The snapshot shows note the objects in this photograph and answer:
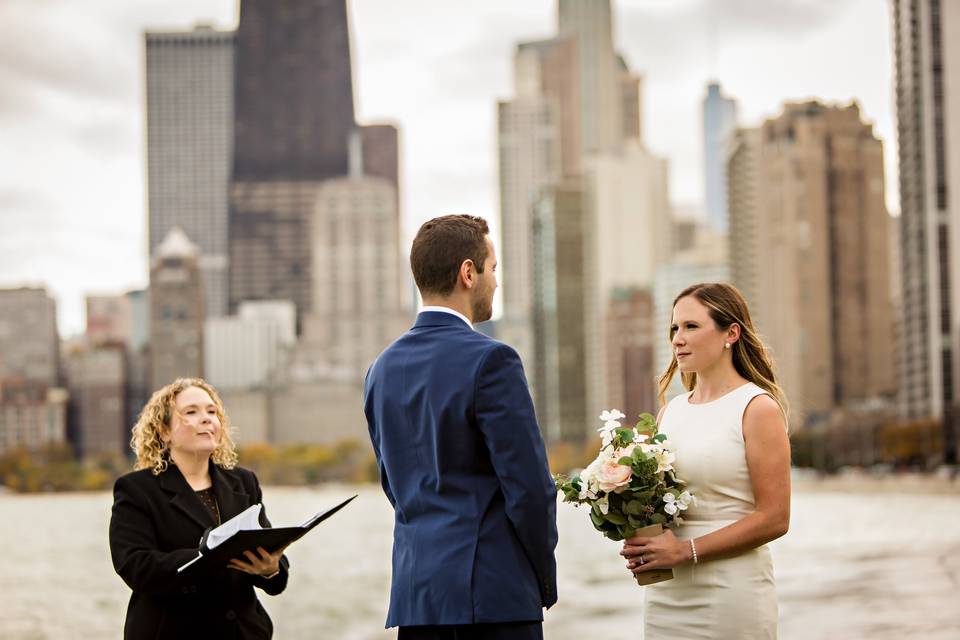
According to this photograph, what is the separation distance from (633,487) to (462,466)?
0.73 metres

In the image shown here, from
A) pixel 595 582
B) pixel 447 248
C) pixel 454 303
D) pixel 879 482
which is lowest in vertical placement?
pixel 879 482

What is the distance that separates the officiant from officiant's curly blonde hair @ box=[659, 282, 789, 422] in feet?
6.14

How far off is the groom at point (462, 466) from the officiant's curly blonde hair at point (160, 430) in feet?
5.23

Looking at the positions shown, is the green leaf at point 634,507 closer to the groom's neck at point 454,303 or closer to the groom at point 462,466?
the groom at point 462,466

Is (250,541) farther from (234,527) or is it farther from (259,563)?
(259,563)

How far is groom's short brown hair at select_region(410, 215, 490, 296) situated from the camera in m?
4.30

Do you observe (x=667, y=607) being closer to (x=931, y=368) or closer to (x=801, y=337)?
(x=931, y=368)

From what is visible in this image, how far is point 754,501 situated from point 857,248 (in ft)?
524

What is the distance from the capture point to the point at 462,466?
4.18 metres

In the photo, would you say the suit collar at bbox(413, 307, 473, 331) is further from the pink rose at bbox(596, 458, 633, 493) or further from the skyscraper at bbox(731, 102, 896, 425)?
the skyscraper at bbox(731, 102, 896, 425)

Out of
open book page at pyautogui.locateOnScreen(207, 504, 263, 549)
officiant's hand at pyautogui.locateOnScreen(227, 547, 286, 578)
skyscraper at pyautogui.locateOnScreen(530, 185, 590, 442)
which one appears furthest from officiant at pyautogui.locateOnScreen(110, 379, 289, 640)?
skyscraper at pyautogui.locateOnScreen(530, 185, 590, 442)

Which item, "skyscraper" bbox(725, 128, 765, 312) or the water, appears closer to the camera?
the water

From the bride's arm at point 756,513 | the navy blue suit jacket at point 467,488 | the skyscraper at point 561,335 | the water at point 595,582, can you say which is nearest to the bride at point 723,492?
the bride's arm at point 756,513

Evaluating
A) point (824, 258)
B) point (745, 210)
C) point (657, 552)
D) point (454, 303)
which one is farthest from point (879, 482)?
point (454, 303)
